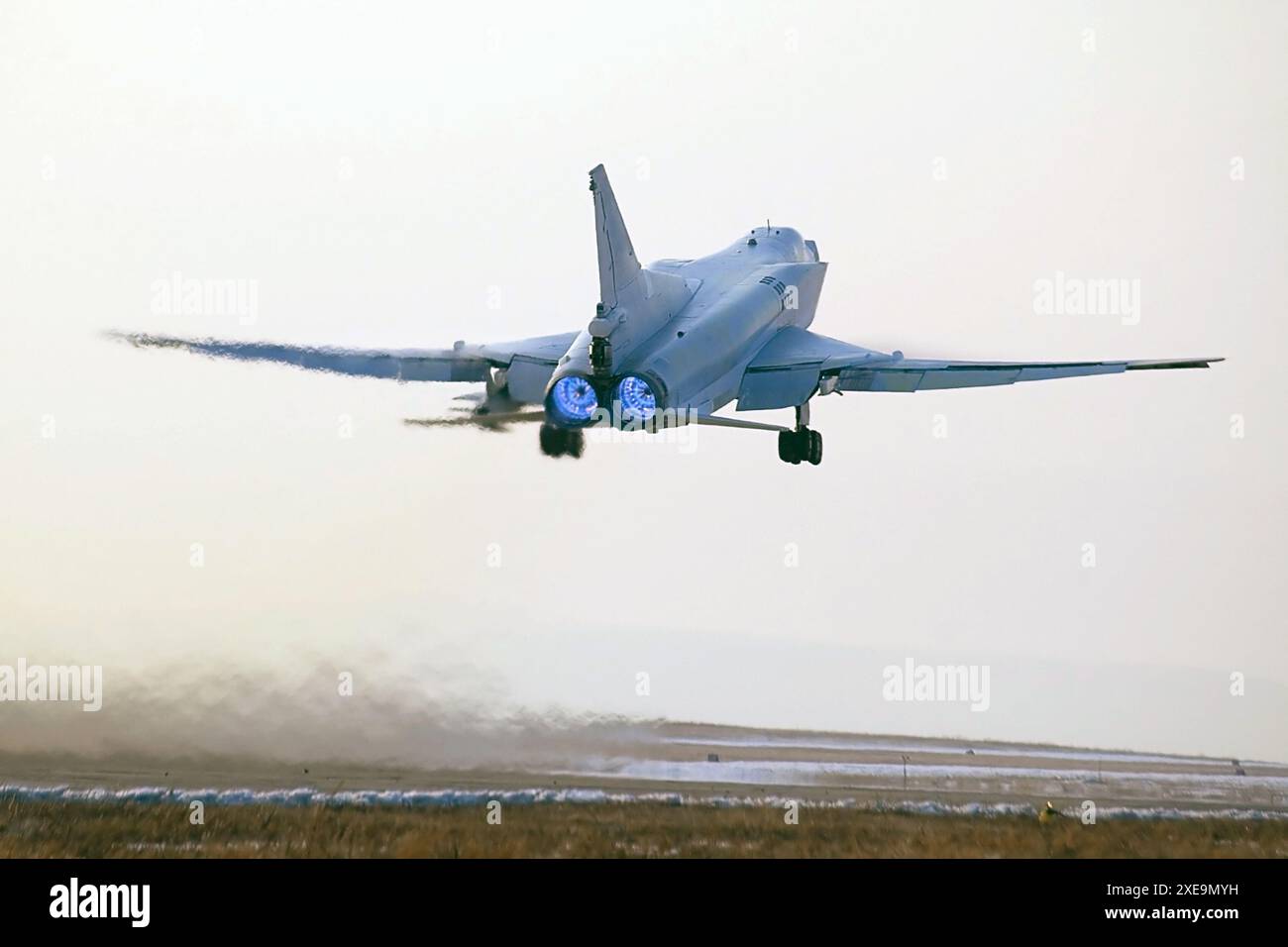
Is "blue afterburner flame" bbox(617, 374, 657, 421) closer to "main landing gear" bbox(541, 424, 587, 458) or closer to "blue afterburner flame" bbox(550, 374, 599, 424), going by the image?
"blue afterburner flame" bbox(550, 374, 599, 424)

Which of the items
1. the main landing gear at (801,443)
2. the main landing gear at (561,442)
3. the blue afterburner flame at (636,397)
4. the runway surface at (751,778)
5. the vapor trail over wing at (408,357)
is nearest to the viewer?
the runway surface at (751,778)

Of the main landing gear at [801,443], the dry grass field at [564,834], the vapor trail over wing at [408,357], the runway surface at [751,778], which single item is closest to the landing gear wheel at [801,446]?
the main landing gear at [801,443]

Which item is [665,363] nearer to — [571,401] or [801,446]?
[571,401]

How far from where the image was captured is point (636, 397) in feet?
124

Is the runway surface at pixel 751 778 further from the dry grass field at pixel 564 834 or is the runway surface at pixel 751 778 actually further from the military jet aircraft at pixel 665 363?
the military jet aircraft at pixel 665 363

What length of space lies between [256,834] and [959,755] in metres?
22.2

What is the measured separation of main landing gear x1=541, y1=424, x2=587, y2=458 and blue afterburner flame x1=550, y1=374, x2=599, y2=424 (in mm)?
3909

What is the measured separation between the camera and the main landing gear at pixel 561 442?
136 feet

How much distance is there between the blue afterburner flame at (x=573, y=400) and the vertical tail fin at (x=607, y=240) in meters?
1.73

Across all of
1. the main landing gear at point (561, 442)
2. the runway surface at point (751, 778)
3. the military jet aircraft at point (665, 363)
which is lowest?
the runway surface at point (751, 778)
